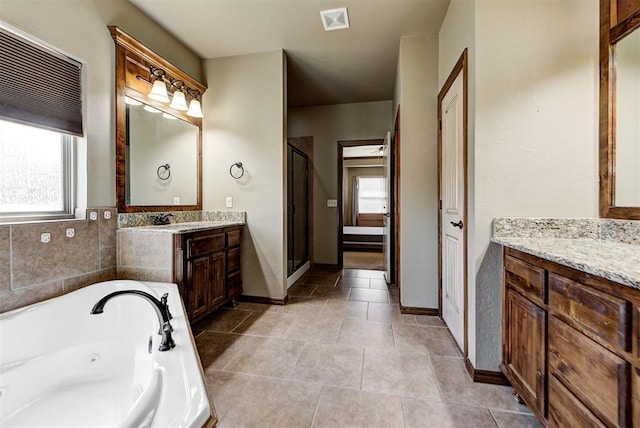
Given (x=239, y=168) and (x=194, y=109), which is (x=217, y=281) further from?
(x=194, y=109)

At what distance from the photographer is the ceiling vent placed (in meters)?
2.33

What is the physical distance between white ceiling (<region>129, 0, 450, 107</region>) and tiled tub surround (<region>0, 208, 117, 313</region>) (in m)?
1.82

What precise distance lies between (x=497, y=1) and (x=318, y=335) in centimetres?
257

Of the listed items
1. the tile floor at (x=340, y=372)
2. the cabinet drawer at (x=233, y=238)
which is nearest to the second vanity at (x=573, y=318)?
the tile floor at (x=340, y=372)

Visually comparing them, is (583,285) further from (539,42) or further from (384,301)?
(384,301)

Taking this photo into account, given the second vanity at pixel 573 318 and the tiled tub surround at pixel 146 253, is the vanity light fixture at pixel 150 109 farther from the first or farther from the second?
the second vanity at pixel 573 318

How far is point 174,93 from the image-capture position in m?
2.68

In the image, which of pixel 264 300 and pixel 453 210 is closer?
pixel 453 210

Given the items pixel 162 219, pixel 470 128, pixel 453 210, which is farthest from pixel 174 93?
pixel 453 210

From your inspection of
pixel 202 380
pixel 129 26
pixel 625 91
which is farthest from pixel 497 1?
pixel 129 26

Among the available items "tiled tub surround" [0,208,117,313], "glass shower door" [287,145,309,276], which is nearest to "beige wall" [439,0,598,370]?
"glass shower door" [287,145,309,276]

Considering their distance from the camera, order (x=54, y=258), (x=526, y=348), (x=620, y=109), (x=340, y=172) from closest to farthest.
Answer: (x=526, y=348) → (x=620, y=109) → (x=54, y=258) → (x=340, y=172)

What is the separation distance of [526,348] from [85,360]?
7.57ft

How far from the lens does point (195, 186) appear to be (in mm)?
3039
